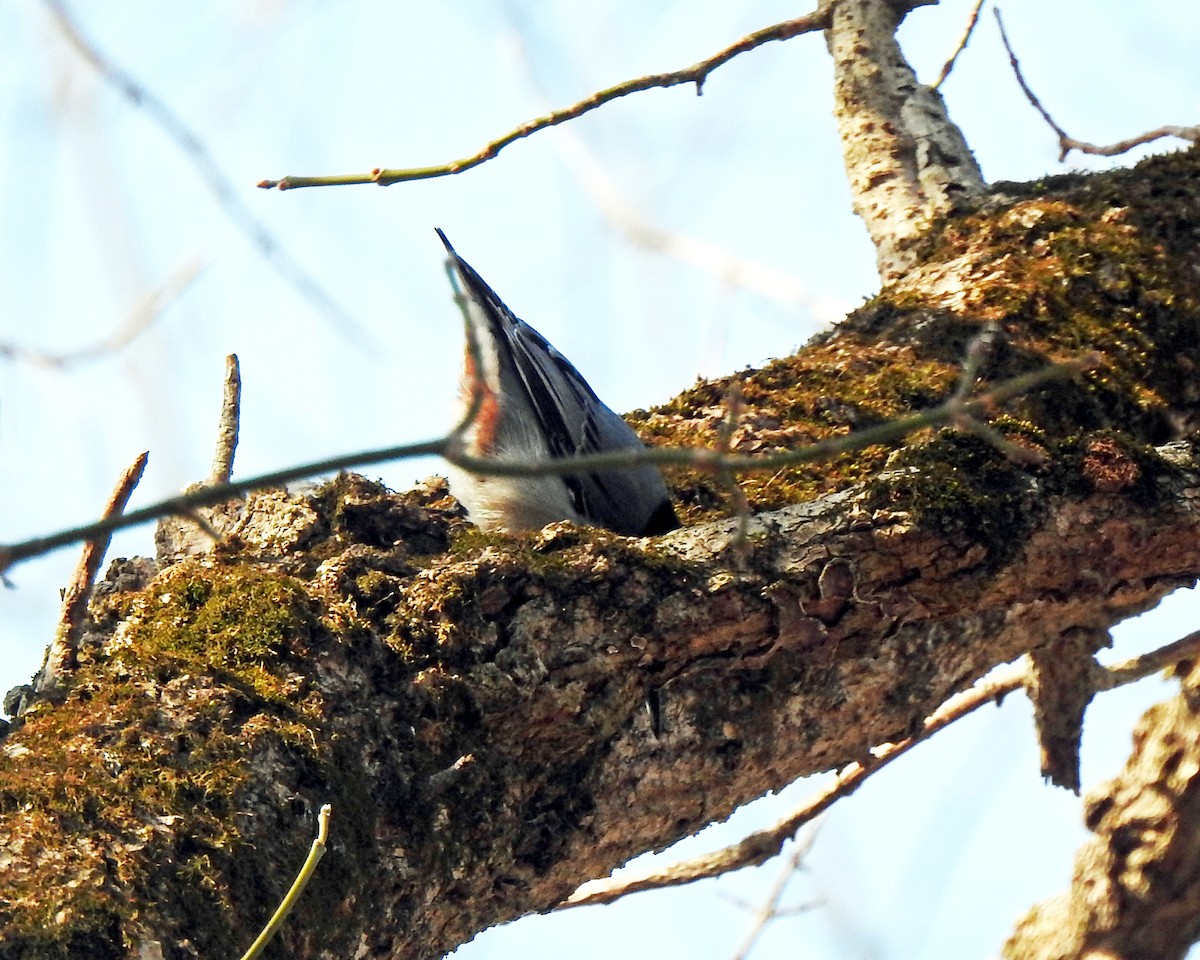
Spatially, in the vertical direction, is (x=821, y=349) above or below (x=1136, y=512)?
above

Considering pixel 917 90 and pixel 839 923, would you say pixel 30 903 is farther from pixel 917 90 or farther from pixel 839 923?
pixel 917 90

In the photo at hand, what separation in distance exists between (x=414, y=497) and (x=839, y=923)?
113 cm

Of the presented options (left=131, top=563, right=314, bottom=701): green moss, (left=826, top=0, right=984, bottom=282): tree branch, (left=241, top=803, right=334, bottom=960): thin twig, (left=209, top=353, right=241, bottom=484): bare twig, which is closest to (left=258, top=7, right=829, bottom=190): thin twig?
(left=826, top=0, right=984, bottom=282): tree branch

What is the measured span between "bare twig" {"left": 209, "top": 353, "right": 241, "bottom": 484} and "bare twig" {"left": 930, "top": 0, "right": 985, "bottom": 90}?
2.26m

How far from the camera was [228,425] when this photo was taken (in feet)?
8.07

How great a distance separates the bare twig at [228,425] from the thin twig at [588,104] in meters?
0.44

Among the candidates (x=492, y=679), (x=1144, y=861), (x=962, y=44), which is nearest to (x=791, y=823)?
(x=1144, y=861)

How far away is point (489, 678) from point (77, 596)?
608mm

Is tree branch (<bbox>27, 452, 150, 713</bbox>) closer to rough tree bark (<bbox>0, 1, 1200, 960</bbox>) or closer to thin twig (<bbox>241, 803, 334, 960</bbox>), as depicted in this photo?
rough tree bark (<bbox>0, 1, 1200, 960</bbox>)

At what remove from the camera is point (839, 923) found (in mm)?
2576

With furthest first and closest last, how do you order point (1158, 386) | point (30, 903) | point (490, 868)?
point (1158, 386) → point (490, 868) → point (30, 903)

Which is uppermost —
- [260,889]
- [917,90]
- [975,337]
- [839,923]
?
[917,90]

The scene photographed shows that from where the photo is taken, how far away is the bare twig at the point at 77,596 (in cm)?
189

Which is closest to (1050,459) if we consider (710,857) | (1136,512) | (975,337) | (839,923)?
(1136,512)
